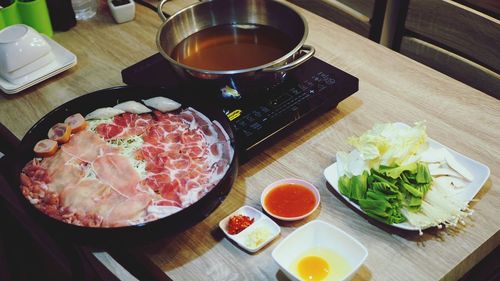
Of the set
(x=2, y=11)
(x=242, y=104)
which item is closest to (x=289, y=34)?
(x=242, y=104)

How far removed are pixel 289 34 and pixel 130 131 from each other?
24.7 inches

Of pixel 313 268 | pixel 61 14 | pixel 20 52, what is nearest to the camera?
pixel 313 268

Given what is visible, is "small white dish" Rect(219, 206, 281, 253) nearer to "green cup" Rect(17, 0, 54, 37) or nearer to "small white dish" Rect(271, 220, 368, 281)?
"small white dish" Rect(271, 220, 368, 281)

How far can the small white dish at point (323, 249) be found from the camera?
130 cm

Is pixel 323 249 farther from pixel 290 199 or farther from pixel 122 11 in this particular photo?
pixel 122 11

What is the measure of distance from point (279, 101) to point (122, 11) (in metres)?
0.94

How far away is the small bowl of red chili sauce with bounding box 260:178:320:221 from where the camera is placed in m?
1.46

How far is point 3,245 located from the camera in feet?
7.92

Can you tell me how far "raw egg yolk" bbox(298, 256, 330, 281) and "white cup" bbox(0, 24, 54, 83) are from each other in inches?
48.4

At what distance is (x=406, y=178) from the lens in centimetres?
143

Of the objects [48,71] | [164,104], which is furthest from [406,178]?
[48,71]

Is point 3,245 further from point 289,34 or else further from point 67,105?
point 289,34

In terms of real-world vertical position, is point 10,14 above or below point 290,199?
above

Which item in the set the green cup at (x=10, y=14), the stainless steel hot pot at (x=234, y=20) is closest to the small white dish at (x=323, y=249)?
the stainless steel hot pot at (x=234, y=20)
